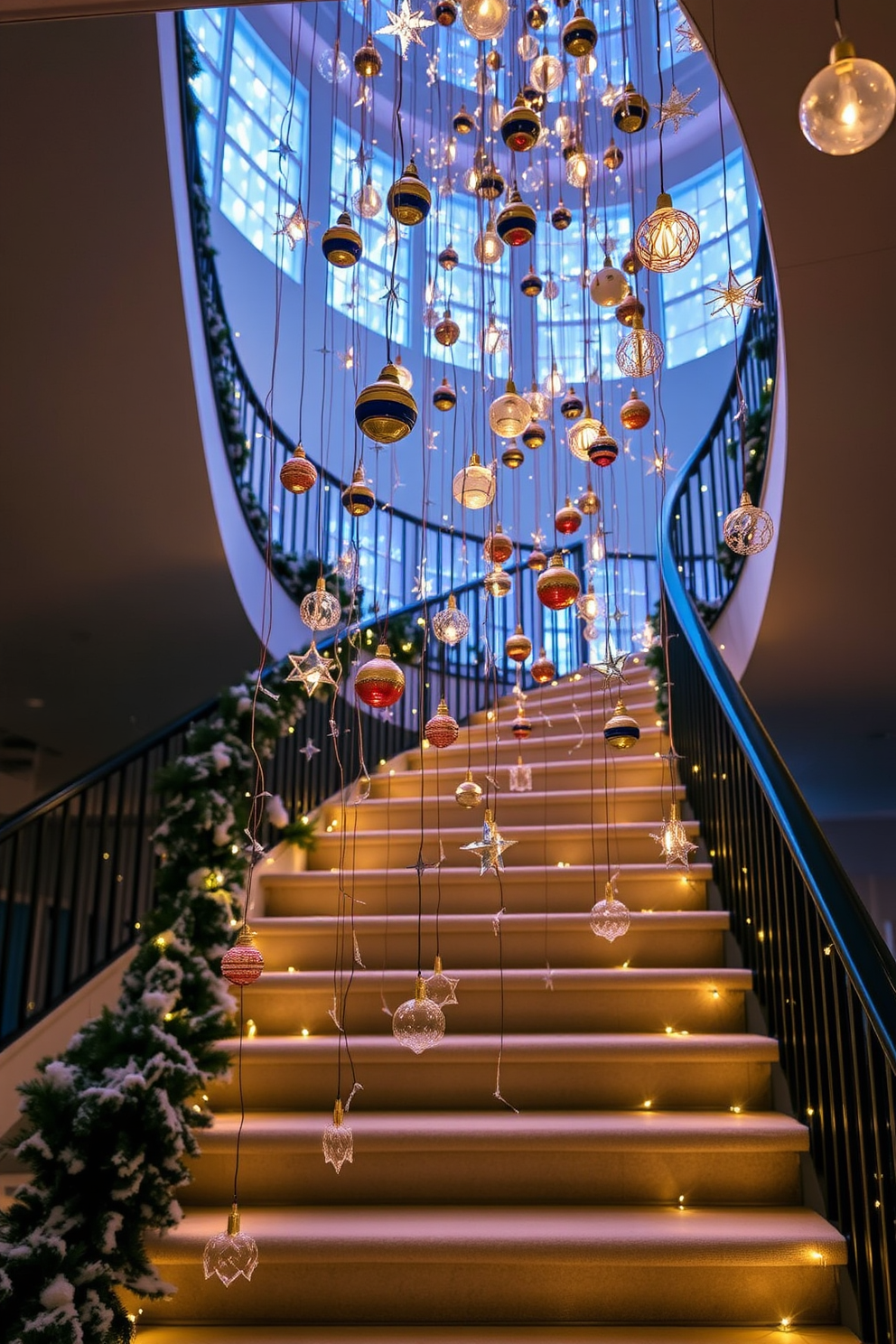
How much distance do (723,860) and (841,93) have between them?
3140 mm

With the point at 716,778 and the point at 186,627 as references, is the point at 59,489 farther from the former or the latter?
the point at 716,778

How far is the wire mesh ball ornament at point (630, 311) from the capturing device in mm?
2947

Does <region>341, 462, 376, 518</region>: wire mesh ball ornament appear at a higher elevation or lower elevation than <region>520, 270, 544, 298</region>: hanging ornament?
lower

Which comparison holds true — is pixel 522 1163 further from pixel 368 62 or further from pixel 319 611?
pixel 368 62

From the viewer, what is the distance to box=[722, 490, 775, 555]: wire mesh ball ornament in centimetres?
306

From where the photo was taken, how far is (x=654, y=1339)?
2.41 m

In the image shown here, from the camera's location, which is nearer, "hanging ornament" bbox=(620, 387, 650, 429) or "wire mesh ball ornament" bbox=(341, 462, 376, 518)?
"wire mesh ball ornament" bbox=(341, 462, 376, 518)

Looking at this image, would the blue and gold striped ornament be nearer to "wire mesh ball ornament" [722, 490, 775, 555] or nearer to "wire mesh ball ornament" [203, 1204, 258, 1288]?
"wire mesh ball ornament" [722, 490, 775, 555]

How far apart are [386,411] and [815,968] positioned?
6.35ft

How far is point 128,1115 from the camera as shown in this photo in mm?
2752

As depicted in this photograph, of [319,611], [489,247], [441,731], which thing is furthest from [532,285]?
[441,731]

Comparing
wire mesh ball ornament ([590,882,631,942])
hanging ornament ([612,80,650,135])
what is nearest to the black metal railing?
wire mesh ball ornament ([590,882,631,942])

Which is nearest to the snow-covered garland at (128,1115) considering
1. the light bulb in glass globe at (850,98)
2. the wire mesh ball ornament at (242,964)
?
the wire mesh ball ornament at (242,964)

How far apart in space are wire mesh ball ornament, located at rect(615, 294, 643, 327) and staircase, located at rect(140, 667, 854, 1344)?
2.15m
